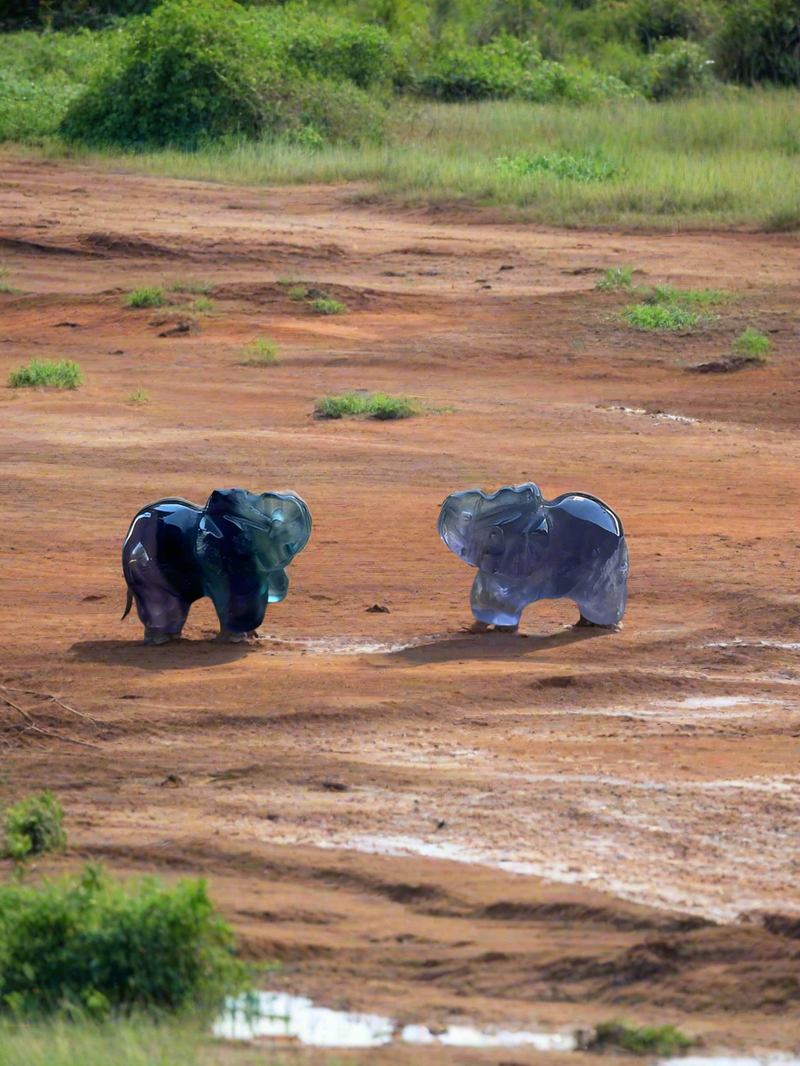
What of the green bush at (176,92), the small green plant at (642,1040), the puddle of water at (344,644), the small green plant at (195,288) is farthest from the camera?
the green bush at (176,92)

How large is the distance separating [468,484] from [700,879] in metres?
5.91

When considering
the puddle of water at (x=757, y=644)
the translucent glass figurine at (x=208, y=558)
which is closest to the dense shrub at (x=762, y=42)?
the puddle of water at (x=757, y=644)

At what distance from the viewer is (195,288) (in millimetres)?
16578

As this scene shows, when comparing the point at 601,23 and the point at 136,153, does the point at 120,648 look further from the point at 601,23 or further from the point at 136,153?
the point at 601,23

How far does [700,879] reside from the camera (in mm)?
4113

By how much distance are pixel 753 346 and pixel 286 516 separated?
8453mm

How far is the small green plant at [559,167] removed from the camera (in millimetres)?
22531

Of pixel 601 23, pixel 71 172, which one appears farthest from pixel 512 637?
pixel 601 23

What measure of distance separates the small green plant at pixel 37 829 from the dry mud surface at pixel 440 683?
97 millimetres

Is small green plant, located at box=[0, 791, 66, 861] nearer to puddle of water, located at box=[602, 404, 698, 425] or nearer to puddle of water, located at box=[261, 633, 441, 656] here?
puddle of water, located at box=[261, 633, 441, 656]

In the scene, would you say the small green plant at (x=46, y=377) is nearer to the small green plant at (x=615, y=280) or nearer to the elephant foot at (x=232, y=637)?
the small green plant at (x=615, y=280)

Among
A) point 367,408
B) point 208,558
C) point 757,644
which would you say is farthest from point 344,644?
point 367,408

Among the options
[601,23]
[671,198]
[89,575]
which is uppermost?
[601,23]

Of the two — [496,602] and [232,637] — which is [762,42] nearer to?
[496,602]
